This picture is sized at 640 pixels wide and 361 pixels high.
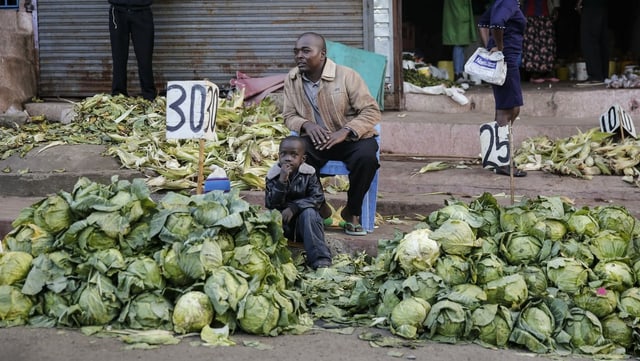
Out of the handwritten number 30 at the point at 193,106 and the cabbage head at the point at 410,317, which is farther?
the handwritten number 30 at the point at 193,106

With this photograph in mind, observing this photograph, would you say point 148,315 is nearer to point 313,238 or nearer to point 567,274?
point 313,238

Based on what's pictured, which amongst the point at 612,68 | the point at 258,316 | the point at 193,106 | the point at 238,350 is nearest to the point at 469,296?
the point at 258,316

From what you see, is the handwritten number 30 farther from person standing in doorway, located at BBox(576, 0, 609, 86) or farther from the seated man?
person standing in doorway, located at BBox(576, 0, 609, 86)

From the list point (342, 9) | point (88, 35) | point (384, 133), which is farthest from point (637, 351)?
point (88, 35)

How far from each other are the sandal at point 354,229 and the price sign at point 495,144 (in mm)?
2029

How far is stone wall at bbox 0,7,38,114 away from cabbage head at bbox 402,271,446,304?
271 inches

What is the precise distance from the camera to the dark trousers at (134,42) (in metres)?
9.79

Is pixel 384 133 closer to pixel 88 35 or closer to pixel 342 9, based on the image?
pixel 342 9

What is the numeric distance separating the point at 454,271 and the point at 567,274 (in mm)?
595

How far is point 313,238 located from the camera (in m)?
5.73

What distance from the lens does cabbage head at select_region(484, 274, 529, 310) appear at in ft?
15.1

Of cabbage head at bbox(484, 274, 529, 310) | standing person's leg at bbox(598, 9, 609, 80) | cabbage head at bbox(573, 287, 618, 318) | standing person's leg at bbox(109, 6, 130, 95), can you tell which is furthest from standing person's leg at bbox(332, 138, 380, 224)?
standing person's leg at bbox(598, 9, 609, 80)

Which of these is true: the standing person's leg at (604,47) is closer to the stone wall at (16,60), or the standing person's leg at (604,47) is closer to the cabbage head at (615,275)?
the stone wall at (16,60)

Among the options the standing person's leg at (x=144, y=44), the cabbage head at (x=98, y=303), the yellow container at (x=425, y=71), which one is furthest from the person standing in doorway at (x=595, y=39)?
the cabbage head at (x=98, y=303)
